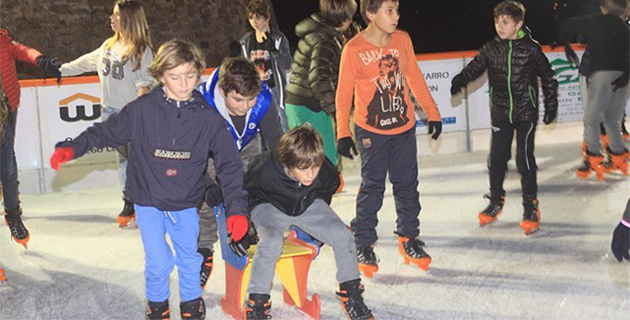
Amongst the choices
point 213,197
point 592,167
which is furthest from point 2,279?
point 592,167

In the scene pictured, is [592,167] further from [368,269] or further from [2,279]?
[2,279]

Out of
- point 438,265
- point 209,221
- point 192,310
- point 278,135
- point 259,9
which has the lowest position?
point 438,265

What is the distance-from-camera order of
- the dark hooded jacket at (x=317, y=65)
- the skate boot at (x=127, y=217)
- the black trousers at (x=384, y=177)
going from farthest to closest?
1. the skate boot at (x=127, y=217)
2. the dark hooded jacket at (x=317, y=65)
3. the black trousers at (x=384, y=177)

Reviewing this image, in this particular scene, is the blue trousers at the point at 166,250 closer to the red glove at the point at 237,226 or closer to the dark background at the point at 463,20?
the red glove at the point at 237,226

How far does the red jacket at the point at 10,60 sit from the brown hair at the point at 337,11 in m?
1.73

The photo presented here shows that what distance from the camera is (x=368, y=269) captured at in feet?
15.1

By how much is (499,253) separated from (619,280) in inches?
31.3

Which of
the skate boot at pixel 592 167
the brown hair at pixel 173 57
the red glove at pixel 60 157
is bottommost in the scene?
the skate boot at pixel 592 167

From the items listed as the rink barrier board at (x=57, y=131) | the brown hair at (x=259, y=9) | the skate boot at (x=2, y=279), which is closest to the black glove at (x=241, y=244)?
the skate boot at (x=2, y=279)

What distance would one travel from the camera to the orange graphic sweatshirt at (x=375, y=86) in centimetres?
452

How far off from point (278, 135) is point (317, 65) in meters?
0.94

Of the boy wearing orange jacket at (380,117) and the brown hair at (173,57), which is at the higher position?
the brown hair at (173,57)

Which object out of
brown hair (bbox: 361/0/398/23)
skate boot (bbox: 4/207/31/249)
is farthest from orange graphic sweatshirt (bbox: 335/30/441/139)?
skate boot (bbox: 4/207/31/249)

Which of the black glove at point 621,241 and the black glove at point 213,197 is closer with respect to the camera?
the black glove at point 621,241
